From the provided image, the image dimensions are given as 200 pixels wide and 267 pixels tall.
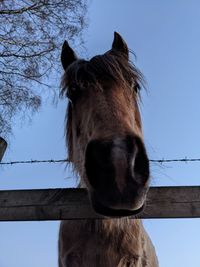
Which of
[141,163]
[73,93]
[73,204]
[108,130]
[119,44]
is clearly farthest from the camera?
[119,44]

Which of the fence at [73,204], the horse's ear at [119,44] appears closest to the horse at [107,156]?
the horse's ear at [119,44]

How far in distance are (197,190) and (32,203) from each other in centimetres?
115

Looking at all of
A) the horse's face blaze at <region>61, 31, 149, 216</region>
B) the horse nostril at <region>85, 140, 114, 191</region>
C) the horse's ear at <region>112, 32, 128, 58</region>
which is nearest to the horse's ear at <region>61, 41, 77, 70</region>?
the horse's face blaze at <region>61, 31, 149, 216</region>

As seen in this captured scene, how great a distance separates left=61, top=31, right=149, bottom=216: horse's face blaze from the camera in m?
2.28

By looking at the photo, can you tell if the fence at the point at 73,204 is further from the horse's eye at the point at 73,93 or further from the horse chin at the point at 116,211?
the horse's eye at the point at 73,93

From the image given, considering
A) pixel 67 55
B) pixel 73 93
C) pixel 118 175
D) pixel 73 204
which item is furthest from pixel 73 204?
pixel 67 55

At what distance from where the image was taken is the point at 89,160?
2.48 m

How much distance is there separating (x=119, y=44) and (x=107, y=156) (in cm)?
187

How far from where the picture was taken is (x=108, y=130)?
2531 millimetres

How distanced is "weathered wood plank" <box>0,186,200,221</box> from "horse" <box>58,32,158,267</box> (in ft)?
0.49

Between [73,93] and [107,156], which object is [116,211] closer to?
[107,156]

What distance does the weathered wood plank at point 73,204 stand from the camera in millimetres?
2830

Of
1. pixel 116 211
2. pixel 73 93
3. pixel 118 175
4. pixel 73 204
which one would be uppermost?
pixel 73 93

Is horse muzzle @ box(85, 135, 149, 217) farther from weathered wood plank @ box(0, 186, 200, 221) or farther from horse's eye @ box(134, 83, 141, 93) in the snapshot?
horse's eye @ box(134, 83, 141, 93)
